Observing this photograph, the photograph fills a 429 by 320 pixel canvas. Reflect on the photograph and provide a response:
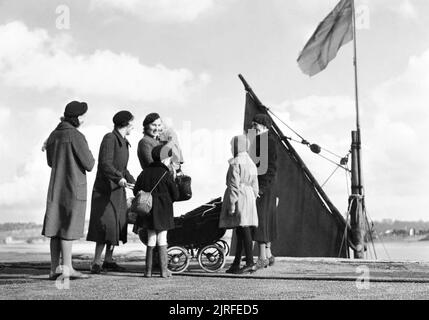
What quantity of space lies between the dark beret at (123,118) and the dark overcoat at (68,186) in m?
0.71

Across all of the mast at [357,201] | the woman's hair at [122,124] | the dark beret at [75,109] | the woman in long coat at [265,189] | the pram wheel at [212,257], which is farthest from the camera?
the mast at [357,201]

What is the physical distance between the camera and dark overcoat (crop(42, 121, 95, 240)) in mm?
6398

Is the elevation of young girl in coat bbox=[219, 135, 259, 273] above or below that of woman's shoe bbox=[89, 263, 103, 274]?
above

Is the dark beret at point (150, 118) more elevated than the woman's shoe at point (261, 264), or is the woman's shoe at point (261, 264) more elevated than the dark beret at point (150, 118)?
the dark beret at point (150, 118)

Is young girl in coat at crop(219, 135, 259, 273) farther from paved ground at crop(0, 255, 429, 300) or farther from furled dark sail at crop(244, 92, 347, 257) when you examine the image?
furled dark sail at crop(244, 92, 347, 257)

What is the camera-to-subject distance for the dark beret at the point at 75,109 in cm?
653

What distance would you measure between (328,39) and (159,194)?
565 cm

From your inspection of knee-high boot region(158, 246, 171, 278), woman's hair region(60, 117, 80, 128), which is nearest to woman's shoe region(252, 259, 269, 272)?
knee-high boot region(158, 246, 171, 278)

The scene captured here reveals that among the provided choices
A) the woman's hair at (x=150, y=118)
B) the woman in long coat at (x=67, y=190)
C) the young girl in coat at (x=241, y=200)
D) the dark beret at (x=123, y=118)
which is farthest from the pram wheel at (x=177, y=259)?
the dark beret at (x=123, y=118)

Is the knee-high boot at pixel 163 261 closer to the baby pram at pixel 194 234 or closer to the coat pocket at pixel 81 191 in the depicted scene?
the baby pram at pixel 194 234

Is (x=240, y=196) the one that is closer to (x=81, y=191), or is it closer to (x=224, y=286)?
(x=224, y=286)

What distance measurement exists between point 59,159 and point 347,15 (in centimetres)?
660

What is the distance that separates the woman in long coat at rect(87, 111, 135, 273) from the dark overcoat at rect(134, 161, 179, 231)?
356 mm
